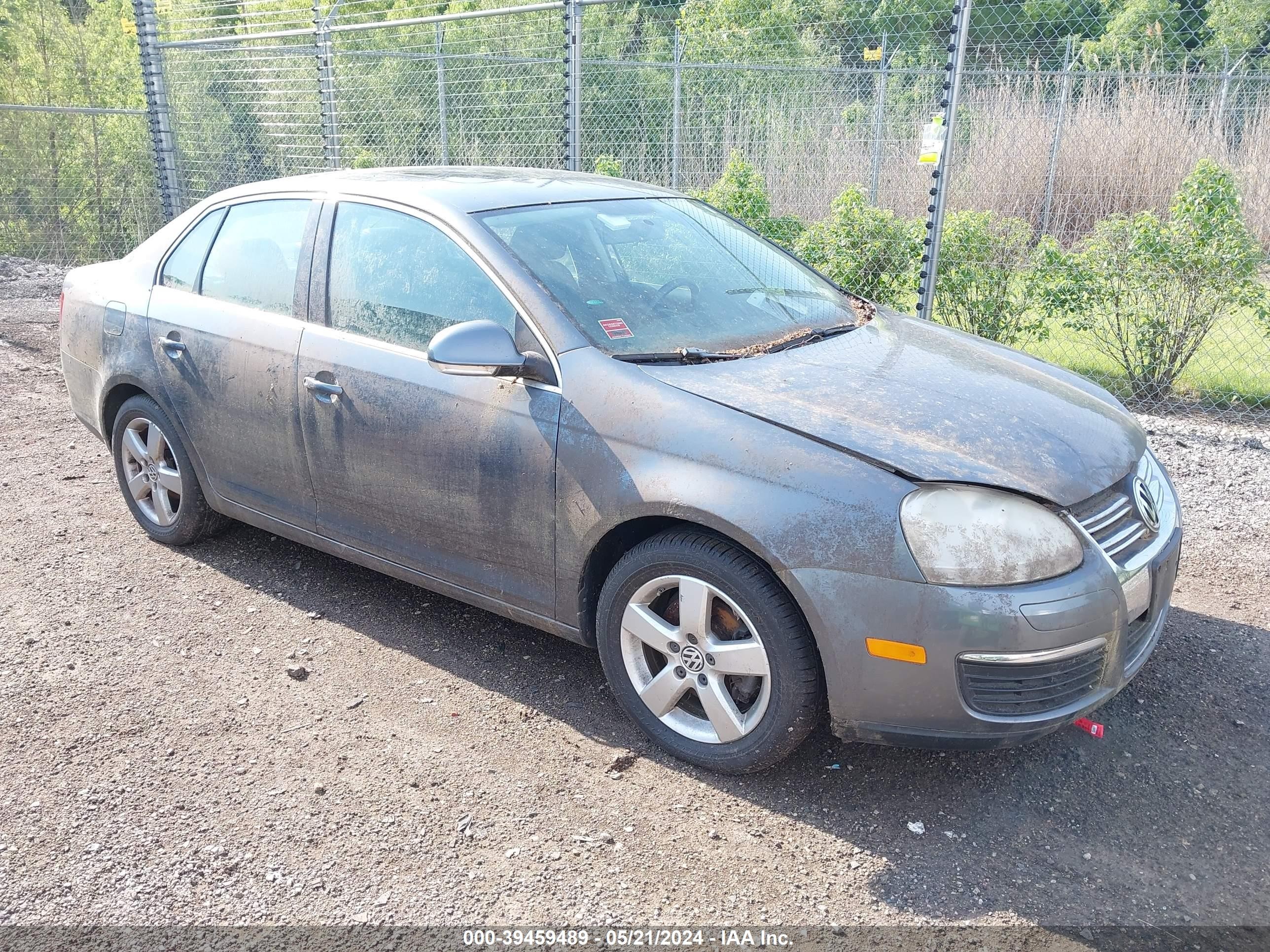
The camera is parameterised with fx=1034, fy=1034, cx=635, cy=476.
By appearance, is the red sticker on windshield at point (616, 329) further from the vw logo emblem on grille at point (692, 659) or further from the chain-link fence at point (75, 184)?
the chain-link fence at point (75, 184)

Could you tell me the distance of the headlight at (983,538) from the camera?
2670 mm

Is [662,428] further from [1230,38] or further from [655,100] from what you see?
[1230,38]

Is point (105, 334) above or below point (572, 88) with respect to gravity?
below

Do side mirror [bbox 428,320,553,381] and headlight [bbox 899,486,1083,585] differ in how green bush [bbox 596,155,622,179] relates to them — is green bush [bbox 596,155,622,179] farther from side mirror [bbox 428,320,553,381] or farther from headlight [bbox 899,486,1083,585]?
headlight [bbox 899,486,1083,585]

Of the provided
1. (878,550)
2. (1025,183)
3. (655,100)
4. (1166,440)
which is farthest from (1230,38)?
(878,550)

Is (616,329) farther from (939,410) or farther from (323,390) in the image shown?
(323,390)

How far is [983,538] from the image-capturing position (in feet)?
8.85

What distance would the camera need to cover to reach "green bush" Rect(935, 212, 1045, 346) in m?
7.36

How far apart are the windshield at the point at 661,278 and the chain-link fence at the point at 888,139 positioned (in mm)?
2651

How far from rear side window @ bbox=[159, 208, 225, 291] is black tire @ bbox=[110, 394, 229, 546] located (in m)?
0.54

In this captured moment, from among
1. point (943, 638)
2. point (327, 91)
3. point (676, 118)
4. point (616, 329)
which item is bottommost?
point (943, 638)

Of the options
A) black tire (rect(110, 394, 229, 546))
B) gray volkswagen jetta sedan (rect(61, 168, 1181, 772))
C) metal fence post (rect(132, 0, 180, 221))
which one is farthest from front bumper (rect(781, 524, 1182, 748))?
metal fence post (rect(132, 0, 180, 221))

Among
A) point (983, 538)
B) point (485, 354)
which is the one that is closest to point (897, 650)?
point (983, 538)

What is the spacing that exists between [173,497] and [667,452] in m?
2.85
